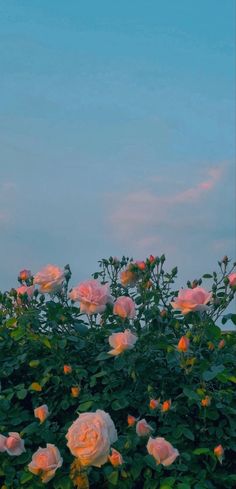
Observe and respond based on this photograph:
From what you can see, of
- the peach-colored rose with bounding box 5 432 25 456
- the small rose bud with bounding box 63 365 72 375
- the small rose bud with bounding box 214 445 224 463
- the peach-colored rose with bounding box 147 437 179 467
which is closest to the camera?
the peach-colored rose with bounding box 147 437 179 467

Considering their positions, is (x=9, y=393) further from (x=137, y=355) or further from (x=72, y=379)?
(x=137, y=355)

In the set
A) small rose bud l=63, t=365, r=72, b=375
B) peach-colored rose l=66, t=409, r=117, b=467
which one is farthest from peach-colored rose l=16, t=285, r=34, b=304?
peach-colored rose l=66, t=409, r=117, b=467

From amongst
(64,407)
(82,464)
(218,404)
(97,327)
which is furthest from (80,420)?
(97,327)

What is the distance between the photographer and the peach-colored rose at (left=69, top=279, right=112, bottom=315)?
3660mm

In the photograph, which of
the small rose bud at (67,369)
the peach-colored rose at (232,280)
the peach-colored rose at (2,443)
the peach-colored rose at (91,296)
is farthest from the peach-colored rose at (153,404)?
the peach-colored rose at (232,280)

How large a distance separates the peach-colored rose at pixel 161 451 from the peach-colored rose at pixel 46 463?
0.43m

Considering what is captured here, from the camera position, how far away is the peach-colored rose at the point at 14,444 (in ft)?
11.2

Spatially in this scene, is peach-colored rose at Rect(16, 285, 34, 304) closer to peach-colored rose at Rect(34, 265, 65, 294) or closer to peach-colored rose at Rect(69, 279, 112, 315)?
peach-colored rose at Rect(34, 265, 65, 294)

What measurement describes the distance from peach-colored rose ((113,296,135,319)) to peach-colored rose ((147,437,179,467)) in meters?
0.66

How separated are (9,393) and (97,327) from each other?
2.20 feet

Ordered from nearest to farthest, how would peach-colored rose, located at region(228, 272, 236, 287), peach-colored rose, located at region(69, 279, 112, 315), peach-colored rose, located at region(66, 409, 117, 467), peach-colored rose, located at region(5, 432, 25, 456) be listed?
peach-colored rose, located at region(66, 409, 117, 467) < peach-colored rose, located at region(5, 432, 25, 456) < peach-colored rose, located at region(69, 279, 112, 315) < peach-colored rose, located at region(228, 272, 236, 287)

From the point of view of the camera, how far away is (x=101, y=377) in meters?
3.84

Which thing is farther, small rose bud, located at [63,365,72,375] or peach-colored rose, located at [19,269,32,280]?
peach-colored rose, located at [19,269,32,280]

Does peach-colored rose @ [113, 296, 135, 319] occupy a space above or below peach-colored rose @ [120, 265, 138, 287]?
below
